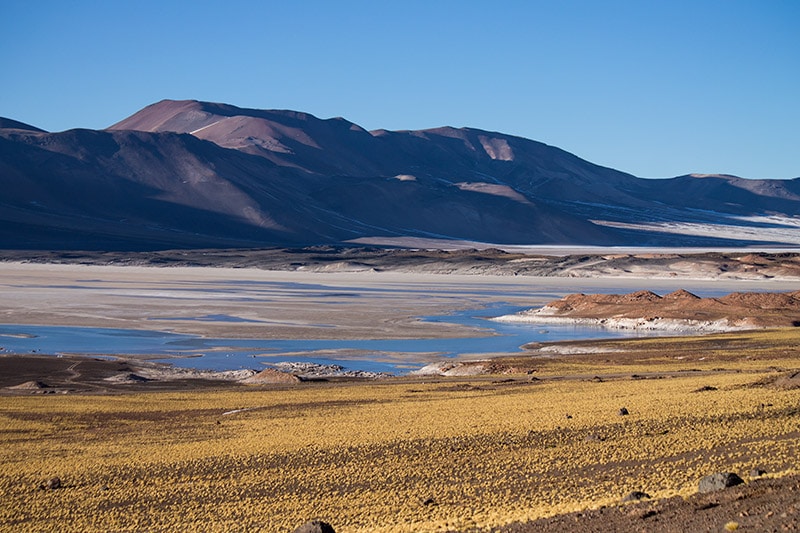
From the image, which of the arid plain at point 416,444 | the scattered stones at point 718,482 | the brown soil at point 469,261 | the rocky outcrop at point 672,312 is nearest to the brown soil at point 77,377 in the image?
the arid plain at point 416,444

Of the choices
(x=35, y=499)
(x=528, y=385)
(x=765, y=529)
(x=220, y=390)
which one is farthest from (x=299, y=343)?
(x=765, y=529)

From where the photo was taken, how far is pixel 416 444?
2195 cm

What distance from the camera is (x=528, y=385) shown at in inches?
1294

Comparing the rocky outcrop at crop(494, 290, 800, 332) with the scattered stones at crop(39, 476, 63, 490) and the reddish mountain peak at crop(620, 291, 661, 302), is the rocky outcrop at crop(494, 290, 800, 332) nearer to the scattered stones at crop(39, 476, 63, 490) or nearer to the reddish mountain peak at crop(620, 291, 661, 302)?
the reddish mountain peak at crop(620, 291, 661, 302)

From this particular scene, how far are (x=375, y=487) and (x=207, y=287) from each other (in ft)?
259

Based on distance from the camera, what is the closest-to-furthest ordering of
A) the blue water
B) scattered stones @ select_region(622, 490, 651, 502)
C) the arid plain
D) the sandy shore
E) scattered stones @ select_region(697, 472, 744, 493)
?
scattered stones @ select_region(697, 472, 744, 493) < scattered stones @ select_region(622, 490, 651, 502) < the arid plain < the blue water < the sandy shore

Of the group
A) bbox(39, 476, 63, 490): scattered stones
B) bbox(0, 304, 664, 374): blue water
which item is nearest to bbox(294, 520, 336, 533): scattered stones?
bbox(39, 476, 63, 490): scattered stones

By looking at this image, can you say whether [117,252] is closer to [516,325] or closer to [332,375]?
[516,325]

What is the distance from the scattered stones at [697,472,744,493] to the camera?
1451 centimetres

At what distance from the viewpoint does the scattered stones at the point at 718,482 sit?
14515 millimetres

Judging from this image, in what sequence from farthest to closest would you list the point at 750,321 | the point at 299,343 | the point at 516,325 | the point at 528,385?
the point at 516,325 < the point at 750,321 < the point at 299,343 < the point at 528,385

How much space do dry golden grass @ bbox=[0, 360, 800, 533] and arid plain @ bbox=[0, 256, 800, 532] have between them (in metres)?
0.06

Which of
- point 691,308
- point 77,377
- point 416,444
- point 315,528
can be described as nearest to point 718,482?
point 315,528

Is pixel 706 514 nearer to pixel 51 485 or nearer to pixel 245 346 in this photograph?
pixel 51 485
